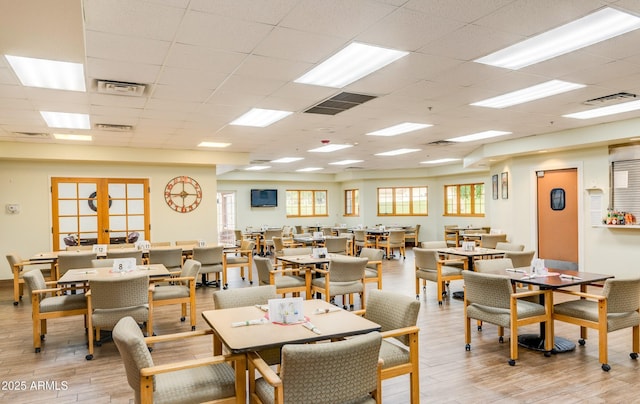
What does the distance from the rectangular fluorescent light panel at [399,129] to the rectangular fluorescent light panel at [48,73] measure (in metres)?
4.65

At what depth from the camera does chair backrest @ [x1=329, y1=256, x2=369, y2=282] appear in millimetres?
5571

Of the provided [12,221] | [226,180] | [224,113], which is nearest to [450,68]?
[224,113]

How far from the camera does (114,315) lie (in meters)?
4.24

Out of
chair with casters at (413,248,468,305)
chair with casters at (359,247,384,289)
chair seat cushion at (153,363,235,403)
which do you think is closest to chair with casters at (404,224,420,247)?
chair with casters at (413,248,468,305)

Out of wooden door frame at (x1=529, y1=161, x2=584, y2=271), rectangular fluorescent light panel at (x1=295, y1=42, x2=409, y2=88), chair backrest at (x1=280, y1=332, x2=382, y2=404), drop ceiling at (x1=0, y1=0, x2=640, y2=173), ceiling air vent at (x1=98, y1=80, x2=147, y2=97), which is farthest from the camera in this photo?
wooden door frame at (x1=529, y1=161, x2=584, y2=271)

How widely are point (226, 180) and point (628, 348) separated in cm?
1353

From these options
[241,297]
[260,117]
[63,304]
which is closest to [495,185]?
[260,117]

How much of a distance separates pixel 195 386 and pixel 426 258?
4712 mm

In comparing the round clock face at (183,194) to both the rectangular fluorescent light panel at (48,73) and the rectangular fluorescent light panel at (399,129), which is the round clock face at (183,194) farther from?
the rectangular fluorescent light panel at (48,73)

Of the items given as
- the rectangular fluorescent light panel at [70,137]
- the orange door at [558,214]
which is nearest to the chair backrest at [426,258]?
the orange door at [558,214]

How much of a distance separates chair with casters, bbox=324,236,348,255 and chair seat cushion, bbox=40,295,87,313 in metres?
5.53

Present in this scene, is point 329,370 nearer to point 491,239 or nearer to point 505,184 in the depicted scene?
point 491,239

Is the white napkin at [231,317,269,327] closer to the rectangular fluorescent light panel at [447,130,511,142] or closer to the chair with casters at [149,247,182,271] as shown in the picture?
the chair with casters at [149,247,182,271]

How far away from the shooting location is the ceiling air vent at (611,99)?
5344mm
